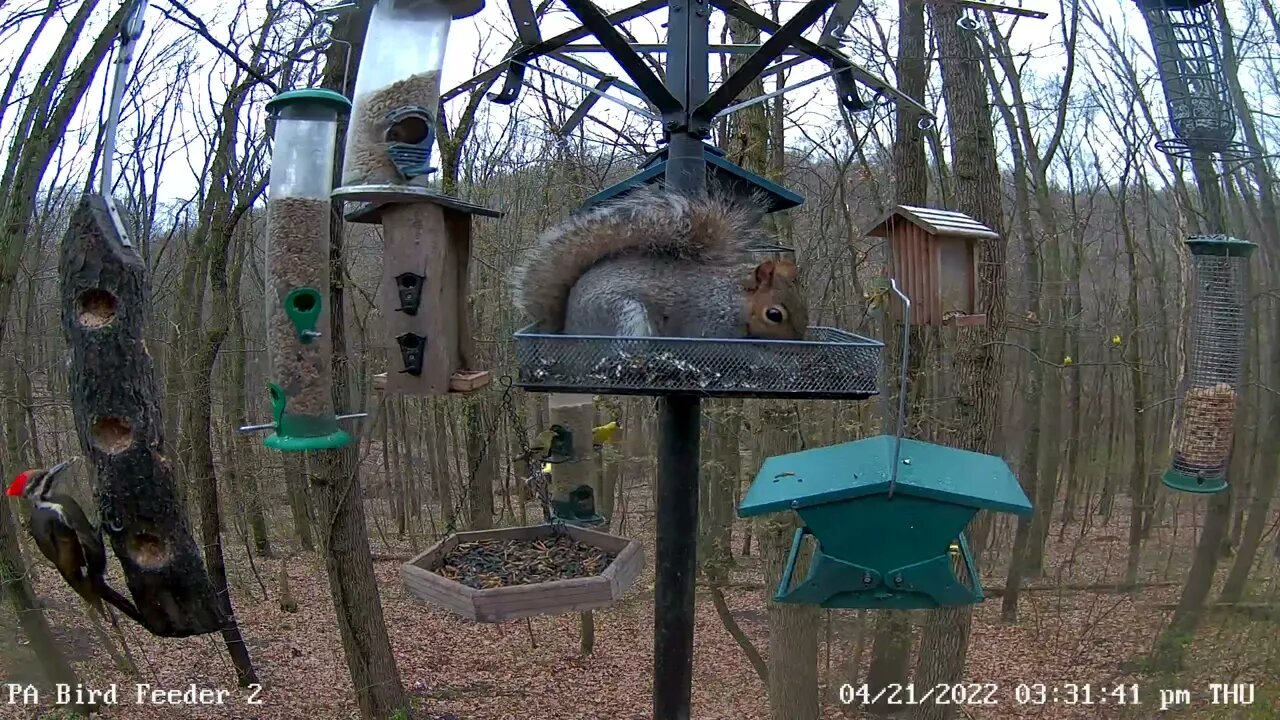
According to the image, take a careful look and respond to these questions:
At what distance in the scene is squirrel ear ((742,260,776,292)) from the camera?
2.86 meters

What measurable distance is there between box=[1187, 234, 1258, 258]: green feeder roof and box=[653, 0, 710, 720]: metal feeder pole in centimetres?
249

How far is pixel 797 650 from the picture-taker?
24.0 feet

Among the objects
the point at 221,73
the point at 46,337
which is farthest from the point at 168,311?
the point at 221,73

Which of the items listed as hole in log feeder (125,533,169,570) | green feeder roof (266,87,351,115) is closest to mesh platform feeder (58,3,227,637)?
hole in log feeder (125,533,169,570)

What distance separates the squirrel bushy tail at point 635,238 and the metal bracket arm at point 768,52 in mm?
308

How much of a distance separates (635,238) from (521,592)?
1205 mm

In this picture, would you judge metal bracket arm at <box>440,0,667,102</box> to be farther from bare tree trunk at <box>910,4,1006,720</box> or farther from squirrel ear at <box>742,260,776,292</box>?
bare tree trunk at <box>910,4,1006,720</box>

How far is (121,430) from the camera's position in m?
2.47

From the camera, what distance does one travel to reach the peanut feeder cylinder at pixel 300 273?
9.71ft

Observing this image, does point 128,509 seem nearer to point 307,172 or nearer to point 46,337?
point 307,172

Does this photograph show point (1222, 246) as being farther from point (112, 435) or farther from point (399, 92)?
point (112, 435)

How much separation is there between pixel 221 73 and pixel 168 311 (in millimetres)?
5607

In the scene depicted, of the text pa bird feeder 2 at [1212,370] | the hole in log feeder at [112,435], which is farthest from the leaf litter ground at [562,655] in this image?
the hole in log feeder at [112,435]

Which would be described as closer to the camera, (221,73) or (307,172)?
(307,172)
